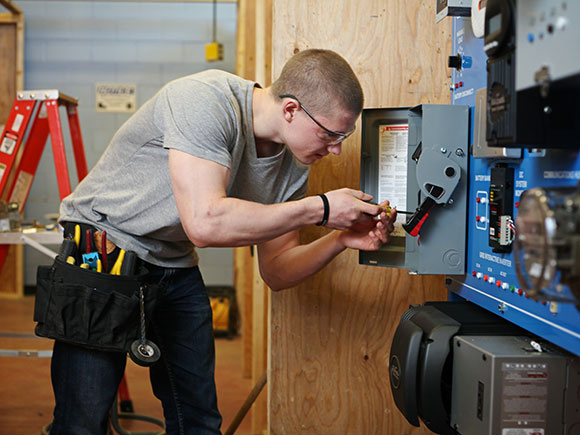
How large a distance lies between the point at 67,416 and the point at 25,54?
4.68 metres

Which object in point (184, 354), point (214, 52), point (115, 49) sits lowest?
point (184, 354)

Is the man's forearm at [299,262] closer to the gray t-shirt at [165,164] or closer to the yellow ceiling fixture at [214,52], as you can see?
the gray t-shirt at [165,164]

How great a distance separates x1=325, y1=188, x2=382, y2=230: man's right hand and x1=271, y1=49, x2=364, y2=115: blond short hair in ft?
0.73

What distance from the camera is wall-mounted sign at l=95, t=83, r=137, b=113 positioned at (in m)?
5.28

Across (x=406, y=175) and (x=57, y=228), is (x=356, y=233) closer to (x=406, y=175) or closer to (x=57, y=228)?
(x=406, y=175)

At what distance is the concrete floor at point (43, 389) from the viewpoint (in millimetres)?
2893

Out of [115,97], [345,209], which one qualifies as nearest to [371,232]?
[345,209]

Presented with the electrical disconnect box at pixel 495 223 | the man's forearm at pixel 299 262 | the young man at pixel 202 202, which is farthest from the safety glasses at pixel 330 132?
the man's forearm at pixel 299 262

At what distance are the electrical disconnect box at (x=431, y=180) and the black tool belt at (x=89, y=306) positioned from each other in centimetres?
71

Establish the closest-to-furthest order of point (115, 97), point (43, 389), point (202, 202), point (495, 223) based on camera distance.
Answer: point (495, 223), point (202, 202), point (43, 389), point (115, 97)

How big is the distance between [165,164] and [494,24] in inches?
34.8

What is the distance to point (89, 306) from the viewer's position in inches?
59.0

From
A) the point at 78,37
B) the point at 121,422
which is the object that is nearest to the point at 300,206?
the point at 121,422

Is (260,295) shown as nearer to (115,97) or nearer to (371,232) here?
(371,232)
